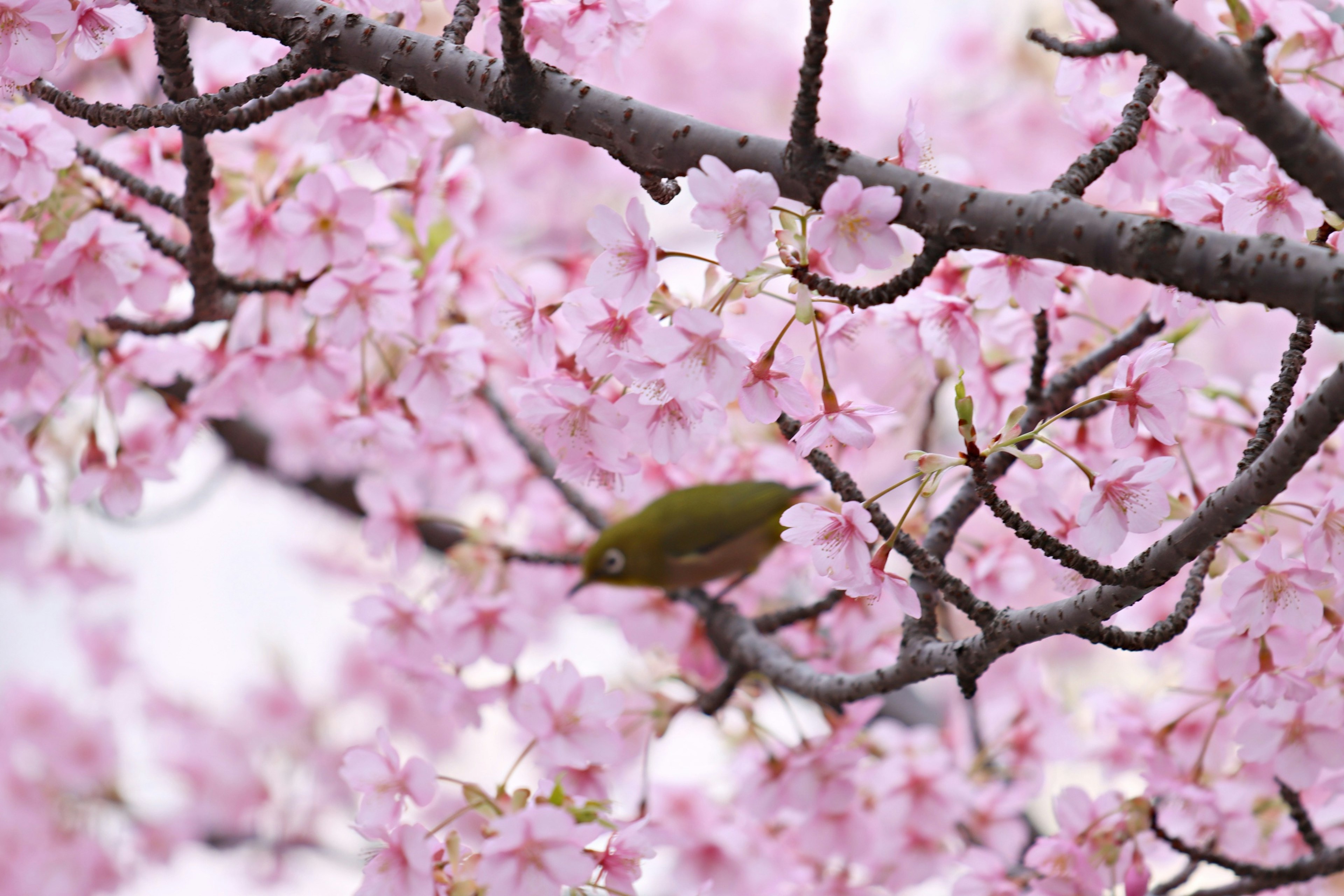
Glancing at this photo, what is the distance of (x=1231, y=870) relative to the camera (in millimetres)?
1497

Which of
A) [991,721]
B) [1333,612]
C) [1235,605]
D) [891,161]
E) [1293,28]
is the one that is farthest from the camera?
[991,721]

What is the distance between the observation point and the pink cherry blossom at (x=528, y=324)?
125cm

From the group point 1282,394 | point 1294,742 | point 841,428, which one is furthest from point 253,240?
point 1294,742

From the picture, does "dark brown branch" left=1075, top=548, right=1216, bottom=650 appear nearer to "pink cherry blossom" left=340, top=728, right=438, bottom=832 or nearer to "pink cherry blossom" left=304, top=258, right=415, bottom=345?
"pink cherry blossom" left=340, top=728, right=438, bottom=832

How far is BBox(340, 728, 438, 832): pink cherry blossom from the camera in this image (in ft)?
4.55

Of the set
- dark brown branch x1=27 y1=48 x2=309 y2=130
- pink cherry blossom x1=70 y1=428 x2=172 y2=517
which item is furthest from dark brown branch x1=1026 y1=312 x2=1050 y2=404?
pink cherry blossom x1=70 y1=428 x2=172 y2=517

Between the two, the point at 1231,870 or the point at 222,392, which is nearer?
the point at 1231,870

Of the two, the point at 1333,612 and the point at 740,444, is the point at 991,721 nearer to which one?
the point at 740,444

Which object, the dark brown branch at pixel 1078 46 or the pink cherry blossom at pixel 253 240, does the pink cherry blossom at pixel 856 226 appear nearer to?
the dark brown branch at pixel 1078 46

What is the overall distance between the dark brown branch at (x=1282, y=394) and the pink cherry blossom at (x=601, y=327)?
2.09ft

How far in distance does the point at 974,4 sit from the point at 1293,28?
446cm

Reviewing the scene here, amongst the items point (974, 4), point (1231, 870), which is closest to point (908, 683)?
point (1231, 870)

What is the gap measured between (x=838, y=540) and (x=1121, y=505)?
11.7 inches

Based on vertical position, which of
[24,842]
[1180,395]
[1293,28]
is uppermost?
[24,842]
